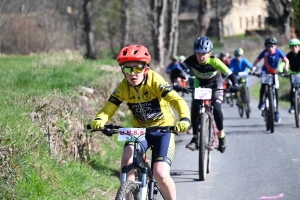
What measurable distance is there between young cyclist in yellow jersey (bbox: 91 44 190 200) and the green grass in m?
1.10

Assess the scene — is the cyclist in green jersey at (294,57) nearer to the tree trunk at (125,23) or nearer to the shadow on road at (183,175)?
the shadow on road at (183,175)

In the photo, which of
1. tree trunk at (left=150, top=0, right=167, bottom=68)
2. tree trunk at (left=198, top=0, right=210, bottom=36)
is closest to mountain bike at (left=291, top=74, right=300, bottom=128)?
tree trunk at (left=150, top=0, right=167, bottom=68)

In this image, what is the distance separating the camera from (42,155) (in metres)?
7.61

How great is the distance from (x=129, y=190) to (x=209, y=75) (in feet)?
16.5

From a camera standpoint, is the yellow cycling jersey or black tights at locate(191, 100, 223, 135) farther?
black tights at locate(191, 100, 223, 135)

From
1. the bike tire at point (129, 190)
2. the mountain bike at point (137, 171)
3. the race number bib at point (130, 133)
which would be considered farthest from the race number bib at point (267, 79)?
the bike tire at point (129, 190)

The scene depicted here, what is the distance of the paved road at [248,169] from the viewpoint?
845 cm

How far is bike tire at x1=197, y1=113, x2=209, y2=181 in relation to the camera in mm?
9212

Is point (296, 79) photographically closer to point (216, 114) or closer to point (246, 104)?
point (246, 104)

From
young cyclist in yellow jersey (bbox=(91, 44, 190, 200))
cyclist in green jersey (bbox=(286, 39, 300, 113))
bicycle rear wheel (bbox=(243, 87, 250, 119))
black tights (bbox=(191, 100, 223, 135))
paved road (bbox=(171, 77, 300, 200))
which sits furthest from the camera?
bicycle rear wheel (bbox=(243, 87, 250, 119))

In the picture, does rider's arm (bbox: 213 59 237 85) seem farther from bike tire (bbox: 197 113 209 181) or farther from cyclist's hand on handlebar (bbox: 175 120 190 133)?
cyclist's hand on handlebar (bbox: 175 120 190 133)

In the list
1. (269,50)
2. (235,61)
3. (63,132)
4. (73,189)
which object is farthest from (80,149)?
(235,61)

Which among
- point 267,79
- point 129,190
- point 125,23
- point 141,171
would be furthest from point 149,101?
point 125,23

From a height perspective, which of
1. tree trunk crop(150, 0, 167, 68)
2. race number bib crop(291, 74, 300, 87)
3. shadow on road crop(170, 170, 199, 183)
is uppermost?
tree trunk crop(150, 0, 167, 68)
